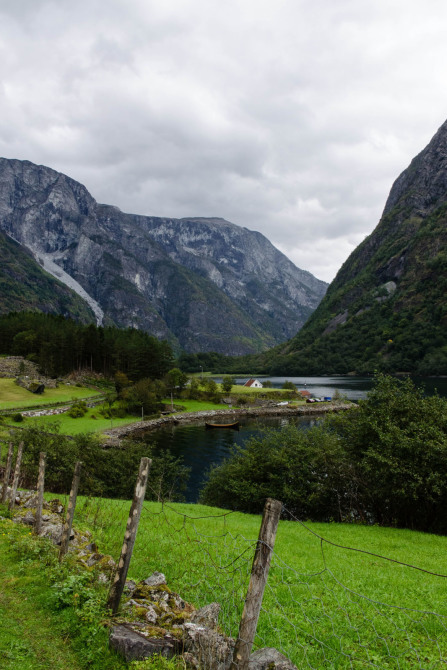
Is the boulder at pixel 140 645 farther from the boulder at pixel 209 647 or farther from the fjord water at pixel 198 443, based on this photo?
the fjord water at pixel 198 443

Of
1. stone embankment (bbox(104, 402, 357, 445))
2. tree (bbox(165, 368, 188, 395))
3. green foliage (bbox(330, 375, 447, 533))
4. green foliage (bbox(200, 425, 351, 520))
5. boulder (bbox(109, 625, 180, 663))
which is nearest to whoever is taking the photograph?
boulder (bbox(109, 625, 180, 663))

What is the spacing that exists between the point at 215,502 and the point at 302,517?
7.78m

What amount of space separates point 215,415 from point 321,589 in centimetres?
8671

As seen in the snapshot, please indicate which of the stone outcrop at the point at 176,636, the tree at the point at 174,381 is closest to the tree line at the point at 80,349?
the tree at the point at 174,381

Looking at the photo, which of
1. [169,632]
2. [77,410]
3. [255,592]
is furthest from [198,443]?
[255,592]

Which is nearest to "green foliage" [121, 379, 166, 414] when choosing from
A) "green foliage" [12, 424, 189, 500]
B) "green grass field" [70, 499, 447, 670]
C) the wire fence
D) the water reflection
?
the water reflection

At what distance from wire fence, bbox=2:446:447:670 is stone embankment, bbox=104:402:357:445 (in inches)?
1919

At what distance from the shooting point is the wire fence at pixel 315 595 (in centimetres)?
661

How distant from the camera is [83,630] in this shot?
6.39 m

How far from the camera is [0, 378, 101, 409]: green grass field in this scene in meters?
71.0

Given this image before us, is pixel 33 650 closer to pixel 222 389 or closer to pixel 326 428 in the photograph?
pixel 326 428

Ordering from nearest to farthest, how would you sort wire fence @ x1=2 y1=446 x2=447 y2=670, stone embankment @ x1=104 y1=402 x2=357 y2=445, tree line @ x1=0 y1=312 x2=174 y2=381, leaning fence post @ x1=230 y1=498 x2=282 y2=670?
leaning fence post @ x1=230 y1=498 x2=282 y2=670, wire fence @ x1=2 y1=446 x2=447 y2=670, stone embankment @ x1=104 y1=402 x2=357 y2=445, tree line @ x1=0 y1=312 x2=174 y2=381

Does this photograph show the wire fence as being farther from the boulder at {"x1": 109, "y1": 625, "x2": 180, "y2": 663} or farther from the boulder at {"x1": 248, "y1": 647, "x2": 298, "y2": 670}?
the boulder at {"x1": 109, "y1": 625, "x2": 180, "y2": 663}

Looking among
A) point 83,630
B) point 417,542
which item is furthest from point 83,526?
point 417,542
